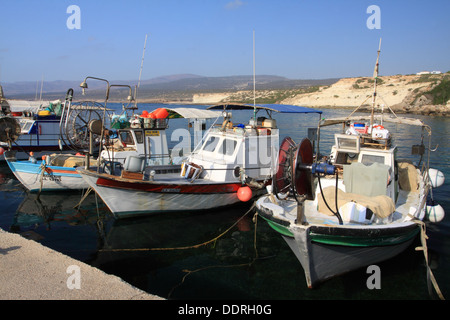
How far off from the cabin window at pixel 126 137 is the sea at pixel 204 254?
10.0ft

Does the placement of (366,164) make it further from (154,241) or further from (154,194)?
(154,194)

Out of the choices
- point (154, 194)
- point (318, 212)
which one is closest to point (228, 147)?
point (154, 194)

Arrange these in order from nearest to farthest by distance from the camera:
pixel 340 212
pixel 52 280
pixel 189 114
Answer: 1. pixel 52 280
2. pixel 340 212
3. pixel 189 114

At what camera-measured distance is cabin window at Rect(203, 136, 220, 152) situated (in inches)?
536

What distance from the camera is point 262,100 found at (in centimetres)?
10075

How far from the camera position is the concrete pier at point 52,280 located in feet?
19.7

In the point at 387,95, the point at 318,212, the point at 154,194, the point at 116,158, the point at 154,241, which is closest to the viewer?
the point at 318,212

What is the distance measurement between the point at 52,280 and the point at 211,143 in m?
8.24

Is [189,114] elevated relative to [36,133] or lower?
elevated

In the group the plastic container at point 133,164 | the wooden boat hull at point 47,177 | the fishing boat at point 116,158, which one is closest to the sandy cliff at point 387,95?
the fishing boat at point 116,158

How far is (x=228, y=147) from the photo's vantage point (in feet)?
43.3

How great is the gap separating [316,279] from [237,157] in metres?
6.17

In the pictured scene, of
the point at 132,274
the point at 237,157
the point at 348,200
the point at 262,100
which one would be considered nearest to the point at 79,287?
the point at 132,274
